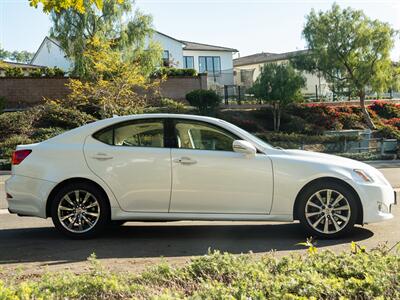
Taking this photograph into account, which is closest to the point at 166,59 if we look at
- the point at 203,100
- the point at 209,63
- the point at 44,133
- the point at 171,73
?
the point at 209,63

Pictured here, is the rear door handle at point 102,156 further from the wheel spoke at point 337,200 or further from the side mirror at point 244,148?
the wheel spoke at point 337,200

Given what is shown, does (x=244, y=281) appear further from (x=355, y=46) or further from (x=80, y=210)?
(x=355, y=46)

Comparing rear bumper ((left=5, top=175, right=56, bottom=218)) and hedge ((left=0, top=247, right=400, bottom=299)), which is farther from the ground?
rear bumper ((left=5, top=175, right=56, bottom=218))

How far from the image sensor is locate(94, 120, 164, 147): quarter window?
661 cm

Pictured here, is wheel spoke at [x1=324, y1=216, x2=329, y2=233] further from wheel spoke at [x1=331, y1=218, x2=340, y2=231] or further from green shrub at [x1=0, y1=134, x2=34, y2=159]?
green shrub at [x1=0, y1=134, x2=34, y2=159]

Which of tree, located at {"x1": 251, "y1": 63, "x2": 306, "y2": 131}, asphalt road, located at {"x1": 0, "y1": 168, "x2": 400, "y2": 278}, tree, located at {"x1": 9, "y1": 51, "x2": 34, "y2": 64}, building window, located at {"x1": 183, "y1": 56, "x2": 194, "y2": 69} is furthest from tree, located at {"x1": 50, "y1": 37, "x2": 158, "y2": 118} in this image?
tree, located at {"x1": 9, "y1": 51, "x2": 34, "y2": 64}

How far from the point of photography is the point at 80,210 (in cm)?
647

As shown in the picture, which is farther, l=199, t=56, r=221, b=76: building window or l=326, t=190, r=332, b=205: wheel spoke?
l=199, t=56, r=221, b=76: building window

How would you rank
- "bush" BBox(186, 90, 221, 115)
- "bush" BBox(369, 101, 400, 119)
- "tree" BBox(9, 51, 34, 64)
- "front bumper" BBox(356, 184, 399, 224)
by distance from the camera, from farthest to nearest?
1. "tree" BBox(9, 51, 34, 64)
2. "bush" BBox(369, 101, 400, 119)
3. "bush" BBox(186, 90, 221, 115)
4. "front bumper" BBox(356, 184, 399, 224)

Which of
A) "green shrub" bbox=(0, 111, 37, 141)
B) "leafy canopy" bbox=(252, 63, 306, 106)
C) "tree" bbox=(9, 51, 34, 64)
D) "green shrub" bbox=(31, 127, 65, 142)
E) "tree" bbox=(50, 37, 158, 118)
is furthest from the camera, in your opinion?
"tree" bbox=(9, 51, 34, 64)

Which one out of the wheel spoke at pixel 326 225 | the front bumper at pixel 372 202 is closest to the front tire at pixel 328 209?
the wheel spoke at pixel 326 225

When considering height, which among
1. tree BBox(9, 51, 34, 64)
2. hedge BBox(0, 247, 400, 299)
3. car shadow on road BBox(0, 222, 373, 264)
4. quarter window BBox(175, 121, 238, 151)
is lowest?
car shadow on road BBox(0, 222, 373, 264)

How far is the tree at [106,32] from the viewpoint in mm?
29547

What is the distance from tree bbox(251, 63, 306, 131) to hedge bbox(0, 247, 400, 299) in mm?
24277
